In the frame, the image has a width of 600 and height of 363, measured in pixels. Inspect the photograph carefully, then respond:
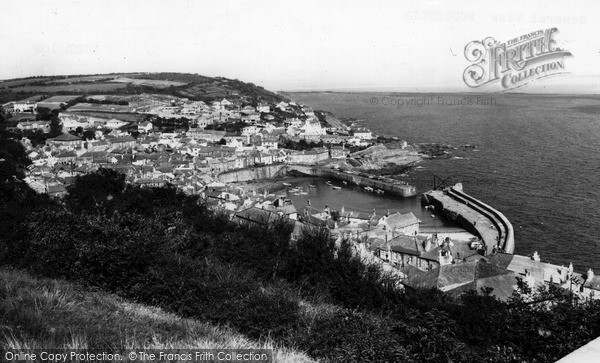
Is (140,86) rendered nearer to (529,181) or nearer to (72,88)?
(72,88)

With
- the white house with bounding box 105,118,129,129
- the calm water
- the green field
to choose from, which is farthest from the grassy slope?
the green field

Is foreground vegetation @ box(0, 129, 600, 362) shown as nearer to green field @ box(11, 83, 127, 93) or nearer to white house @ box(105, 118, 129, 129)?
white house @ box(105, 118, 129, 129)

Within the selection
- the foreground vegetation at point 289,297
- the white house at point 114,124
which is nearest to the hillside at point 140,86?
the white house at point 114,124

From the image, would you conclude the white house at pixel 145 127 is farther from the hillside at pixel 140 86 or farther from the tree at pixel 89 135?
the hillside at pixel 140 86

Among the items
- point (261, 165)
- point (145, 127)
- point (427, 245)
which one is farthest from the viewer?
point (145, 127)

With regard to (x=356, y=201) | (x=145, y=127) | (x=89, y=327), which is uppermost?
(x=145, y=127)

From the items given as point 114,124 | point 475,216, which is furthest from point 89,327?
point 114,124

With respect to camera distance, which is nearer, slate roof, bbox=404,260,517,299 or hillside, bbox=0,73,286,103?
slate roof, bbox=404,260,517,299
